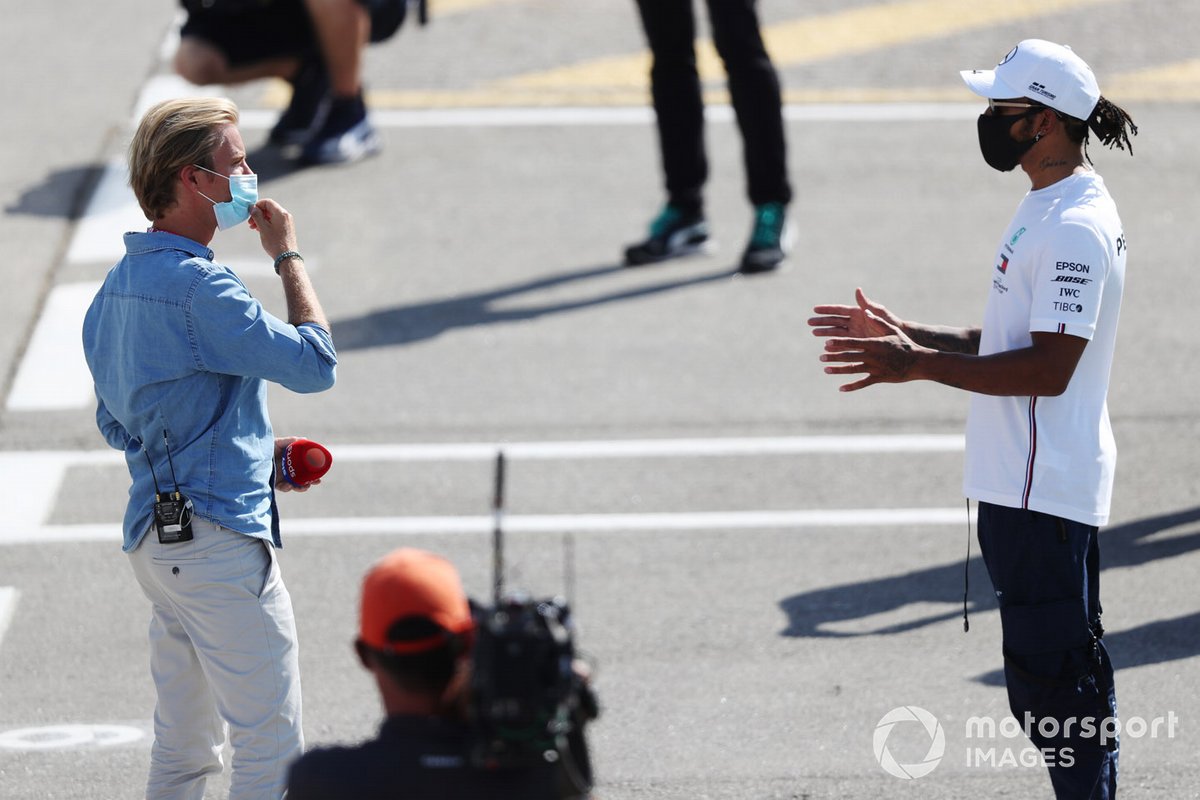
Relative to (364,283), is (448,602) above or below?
above

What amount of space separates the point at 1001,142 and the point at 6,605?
154 inches

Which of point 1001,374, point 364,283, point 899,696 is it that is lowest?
point 364,283

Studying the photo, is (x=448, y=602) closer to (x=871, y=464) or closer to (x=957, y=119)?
(x=871, y=464)

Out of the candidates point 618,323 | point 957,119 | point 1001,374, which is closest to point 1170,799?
point 1001,374

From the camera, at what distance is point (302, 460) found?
14.1ft

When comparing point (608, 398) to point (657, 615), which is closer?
point (657, 615)

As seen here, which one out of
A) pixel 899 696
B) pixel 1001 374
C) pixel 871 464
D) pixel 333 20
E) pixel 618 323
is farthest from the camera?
pixel 333 20

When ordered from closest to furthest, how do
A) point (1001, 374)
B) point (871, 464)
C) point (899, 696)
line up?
point (1001, 374)
point (899, 696)
point (871, 464)

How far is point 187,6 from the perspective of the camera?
9.85m

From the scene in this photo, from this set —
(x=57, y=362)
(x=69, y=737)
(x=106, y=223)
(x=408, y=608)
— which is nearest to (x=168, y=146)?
(x=408, y=608)

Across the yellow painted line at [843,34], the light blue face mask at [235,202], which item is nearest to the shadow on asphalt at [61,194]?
the yellow painted line at [843,34]

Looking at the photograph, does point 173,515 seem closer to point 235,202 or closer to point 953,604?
point 235,202

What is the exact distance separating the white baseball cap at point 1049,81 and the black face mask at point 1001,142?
7 cm

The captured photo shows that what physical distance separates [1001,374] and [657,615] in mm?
2255
